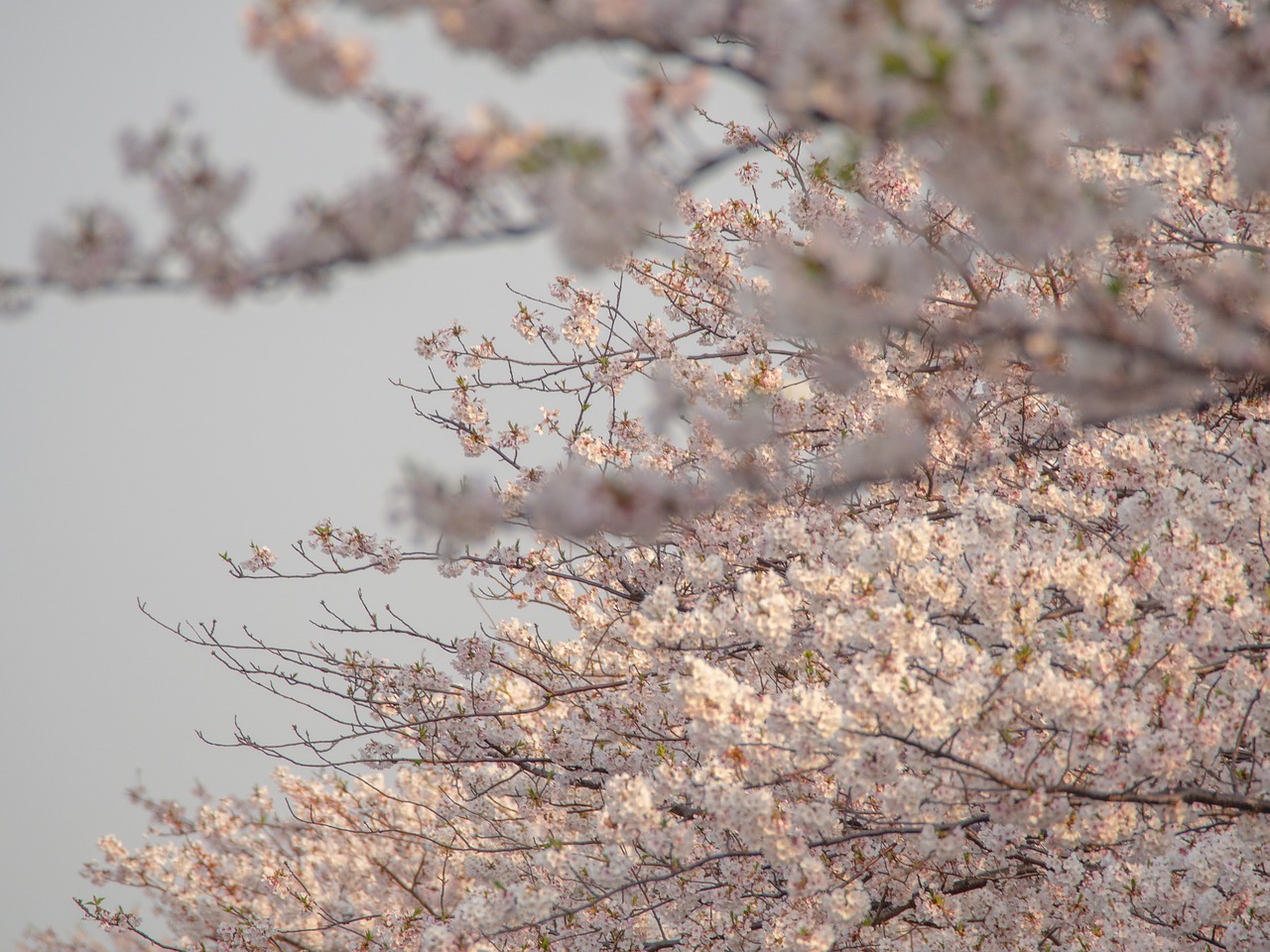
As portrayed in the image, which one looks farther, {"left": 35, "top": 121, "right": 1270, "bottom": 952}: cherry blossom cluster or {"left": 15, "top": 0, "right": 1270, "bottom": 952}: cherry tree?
{"left": 35, "top": 121, "right": 1270, "bottom": 952}: cherry blossom cluster

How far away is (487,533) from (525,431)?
397 cm

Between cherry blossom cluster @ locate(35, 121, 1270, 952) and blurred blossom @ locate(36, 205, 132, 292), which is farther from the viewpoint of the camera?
cherry blossom cluster @ locate(35, 121, 1270, 952)

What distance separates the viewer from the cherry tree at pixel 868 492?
2201 millimetres

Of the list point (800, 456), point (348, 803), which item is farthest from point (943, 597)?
point (348, 803)

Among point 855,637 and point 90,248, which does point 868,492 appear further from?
point 90,248

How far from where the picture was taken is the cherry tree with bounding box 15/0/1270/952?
2.20 metres

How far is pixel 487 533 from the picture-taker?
11.1 ft

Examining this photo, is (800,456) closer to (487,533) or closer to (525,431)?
(525,431)

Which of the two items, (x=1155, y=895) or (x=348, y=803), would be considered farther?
(x=348, y=803)

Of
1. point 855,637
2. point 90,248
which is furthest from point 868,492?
point 90,248

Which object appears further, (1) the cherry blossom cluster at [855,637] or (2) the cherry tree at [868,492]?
(1) the cherry blossom cluster at [855,637]

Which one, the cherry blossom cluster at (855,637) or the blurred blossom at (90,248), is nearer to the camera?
the blurred blossom at (90,248)

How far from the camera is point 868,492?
7.07 metres

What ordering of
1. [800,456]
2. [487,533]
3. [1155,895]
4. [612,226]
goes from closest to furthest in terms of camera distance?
[612,226] < [487,533] < [1155,895] < [800,456]
